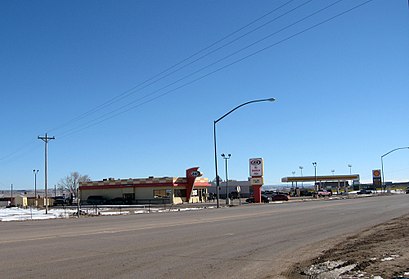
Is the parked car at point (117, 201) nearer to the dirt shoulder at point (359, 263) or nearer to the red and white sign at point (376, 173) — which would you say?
the dirt shoulder at point (359, 263)

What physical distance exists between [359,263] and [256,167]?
203ft

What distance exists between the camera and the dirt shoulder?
359 inches

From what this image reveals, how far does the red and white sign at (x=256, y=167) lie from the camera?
2817 inches

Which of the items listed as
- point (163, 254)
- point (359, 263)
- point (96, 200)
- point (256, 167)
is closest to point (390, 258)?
point (359, 263)

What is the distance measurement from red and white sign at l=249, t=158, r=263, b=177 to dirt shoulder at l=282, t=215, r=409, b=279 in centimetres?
5747

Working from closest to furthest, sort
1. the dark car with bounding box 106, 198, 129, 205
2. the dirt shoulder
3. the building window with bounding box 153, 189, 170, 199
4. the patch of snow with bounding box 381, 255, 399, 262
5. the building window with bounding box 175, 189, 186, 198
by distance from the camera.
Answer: the dirt shoulder
the patch of snow with bounding box 381, 255, 399, 262
the building window with bounding box 153, 189, 170, 199
the building window with bounding box 175, 189, 186, 198
the dark car with bounding box 106, 198, 129, 205

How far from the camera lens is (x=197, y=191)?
85688 mm

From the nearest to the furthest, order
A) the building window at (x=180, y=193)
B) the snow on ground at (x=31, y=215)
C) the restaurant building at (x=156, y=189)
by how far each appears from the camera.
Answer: the snow on ground at (x=31, y=215) → the restaurant building at (x=156, y=189) → the building window at (x=180, y=193)

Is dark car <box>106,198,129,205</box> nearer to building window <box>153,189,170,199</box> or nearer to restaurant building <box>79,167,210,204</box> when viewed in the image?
restaurant building <box>79,167,210,204</box>

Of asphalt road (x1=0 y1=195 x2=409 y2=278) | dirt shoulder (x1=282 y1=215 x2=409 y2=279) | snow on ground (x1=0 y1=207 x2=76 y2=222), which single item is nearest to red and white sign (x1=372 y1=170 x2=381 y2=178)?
snow on ground (x1=0 y1=207 x2=76 y2=222)

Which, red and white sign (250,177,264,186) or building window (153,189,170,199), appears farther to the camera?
building window (153,189,170,199)

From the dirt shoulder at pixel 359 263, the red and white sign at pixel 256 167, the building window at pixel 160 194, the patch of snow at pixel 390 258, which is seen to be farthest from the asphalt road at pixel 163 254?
the building window at pixel 160 194

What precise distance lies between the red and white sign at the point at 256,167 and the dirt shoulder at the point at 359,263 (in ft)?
189

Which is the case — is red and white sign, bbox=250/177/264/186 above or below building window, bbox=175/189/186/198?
above
